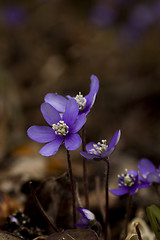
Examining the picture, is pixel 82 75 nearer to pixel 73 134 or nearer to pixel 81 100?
pixel 81 100

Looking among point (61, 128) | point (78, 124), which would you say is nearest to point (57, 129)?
point (61, 128)

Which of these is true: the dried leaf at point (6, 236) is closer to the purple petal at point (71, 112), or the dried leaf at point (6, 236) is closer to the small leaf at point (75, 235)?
the small leaf at point (75, 235)

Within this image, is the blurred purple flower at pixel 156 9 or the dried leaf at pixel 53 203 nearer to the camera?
the dried leaf at pixel 53 203

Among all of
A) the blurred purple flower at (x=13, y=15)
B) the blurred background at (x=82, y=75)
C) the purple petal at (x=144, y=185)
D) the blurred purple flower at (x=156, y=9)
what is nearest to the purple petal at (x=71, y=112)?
the purple petal at (x=144, y=185)

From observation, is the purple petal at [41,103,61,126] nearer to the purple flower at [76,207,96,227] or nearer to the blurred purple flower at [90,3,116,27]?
the purple flower at [76,207,96,227]

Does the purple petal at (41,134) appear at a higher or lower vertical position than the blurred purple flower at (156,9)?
lower

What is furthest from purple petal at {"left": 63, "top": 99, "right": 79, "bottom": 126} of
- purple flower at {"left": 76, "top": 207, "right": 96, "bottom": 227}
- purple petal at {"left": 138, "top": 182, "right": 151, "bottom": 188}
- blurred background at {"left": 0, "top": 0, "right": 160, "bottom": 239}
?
blurred background at {"left": 0, "top": 0, "right": 160, "bottom": 239}

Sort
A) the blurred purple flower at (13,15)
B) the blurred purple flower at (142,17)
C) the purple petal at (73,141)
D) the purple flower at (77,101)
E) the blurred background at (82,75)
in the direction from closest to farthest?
the purple petal at (73,141), the purple flower at (77,101), the blurred background at (82,75), the blurred purple flower at (142,17), the blurred purple flower at (13,15)

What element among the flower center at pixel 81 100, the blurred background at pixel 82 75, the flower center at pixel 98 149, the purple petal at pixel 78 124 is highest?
the flower center at pixel 81 100
